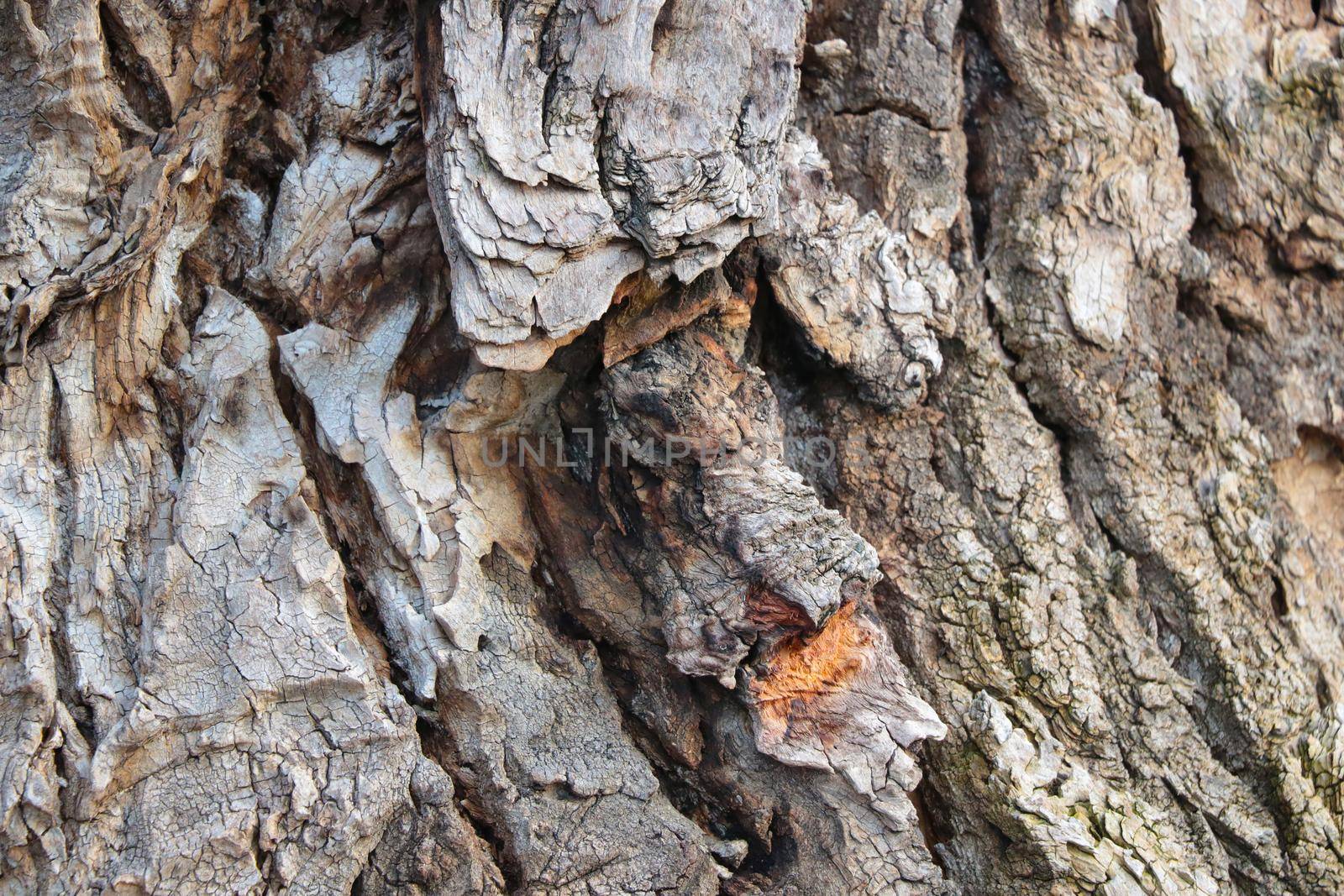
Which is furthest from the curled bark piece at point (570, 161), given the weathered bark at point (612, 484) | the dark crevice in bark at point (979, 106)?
the dark crevice in bark at point (979, 106)

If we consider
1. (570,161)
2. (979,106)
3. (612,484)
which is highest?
(979,106)

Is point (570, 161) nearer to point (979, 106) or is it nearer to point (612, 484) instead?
point (612, 484)

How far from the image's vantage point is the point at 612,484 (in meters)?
2.58

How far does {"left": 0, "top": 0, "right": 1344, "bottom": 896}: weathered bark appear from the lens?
90.2 inches

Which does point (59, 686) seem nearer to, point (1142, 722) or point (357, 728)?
point (357, 728)

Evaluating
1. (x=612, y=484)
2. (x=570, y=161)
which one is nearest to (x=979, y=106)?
(x=570, y=161)

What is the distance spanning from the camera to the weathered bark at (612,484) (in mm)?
2291

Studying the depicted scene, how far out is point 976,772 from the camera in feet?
8.35

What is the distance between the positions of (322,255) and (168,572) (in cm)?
84

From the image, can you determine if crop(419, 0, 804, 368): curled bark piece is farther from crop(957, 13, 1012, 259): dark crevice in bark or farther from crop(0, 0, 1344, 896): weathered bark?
crop(957, 13, 1012, 259): dark crevice in bark

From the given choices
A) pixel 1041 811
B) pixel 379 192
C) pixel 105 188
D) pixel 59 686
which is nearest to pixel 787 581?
pixel 1041 811

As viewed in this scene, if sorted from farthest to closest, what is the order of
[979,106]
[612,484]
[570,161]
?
[979,106] < [612,484] < [570,161]

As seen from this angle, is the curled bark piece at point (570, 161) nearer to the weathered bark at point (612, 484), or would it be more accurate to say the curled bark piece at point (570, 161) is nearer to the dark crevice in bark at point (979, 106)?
the weathered bark at point (612, 484)

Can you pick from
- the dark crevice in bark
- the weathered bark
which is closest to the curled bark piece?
the weathered bark
